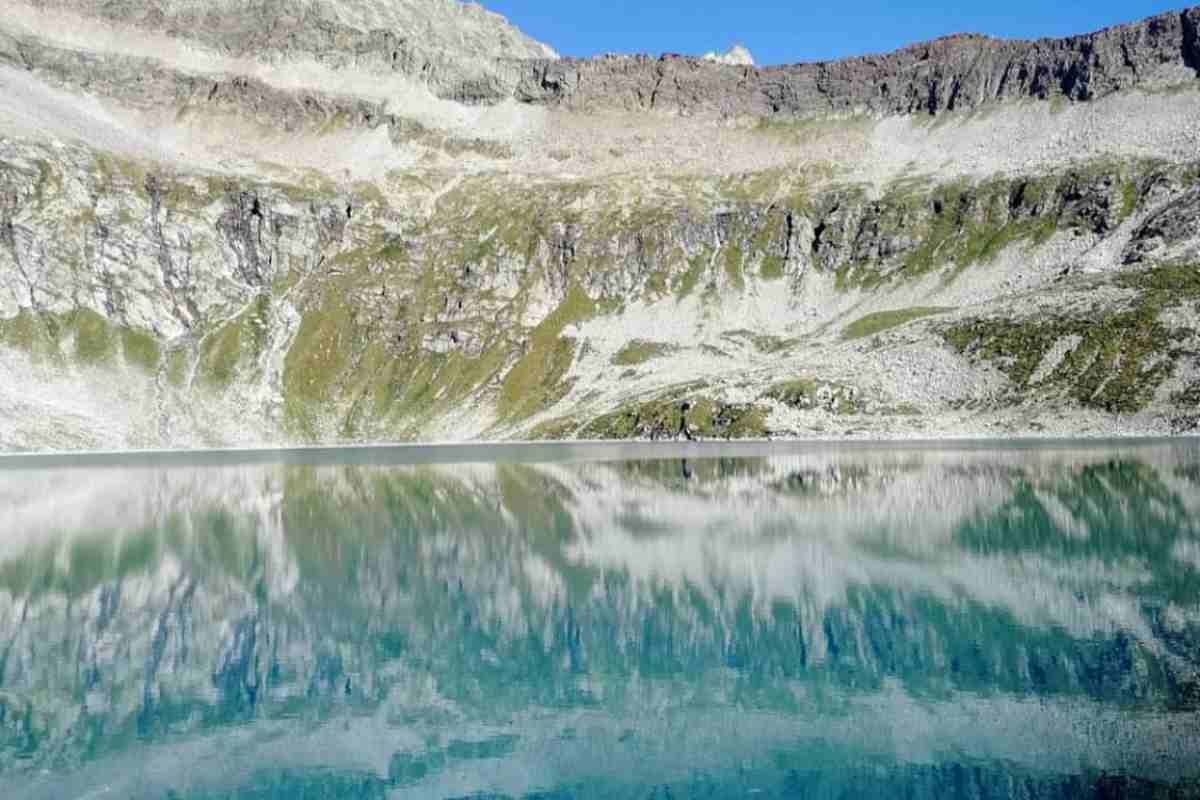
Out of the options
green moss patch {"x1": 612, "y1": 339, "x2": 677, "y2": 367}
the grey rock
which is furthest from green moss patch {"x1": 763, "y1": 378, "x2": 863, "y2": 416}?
the grey rock

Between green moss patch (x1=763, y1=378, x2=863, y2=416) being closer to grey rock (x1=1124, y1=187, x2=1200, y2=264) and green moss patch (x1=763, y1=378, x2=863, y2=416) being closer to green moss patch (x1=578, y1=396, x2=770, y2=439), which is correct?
green moss patch (x1=578, y1=396, x2=770, y2=439)

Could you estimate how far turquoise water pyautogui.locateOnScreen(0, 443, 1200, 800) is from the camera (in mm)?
24312

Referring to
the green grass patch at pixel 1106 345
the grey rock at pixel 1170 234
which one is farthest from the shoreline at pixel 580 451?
the grey rock at pixel 1170 234

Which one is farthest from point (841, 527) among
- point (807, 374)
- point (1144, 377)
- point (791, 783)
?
point (807, 374)

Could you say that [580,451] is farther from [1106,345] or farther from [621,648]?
[621,648]

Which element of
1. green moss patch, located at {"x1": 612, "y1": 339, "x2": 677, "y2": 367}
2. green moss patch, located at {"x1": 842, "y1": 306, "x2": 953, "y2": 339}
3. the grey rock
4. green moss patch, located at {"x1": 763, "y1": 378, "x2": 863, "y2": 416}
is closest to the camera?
green moss patch, located at {"x1": 763, "y1": 378, "x2": 863, "y2": 416}

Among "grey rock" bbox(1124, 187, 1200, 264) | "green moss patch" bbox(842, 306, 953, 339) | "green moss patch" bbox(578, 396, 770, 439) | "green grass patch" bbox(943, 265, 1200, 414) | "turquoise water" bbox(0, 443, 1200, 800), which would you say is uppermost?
"grey rock" bbox(1124, 187, 1200, 264)

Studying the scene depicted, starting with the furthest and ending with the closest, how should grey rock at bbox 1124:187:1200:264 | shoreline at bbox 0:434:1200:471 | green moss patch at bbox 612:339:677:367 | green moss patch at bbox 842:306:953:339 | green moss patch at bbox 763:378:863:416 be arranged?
green moss patch at bbox 612:339:677:367
green moss patch at bbox 842:306:953:339
grey rock at bbox 1124:187:1200:264
green moss patch at bbox 763:378:863:416
shoreline at bbox 0:434:1200:471

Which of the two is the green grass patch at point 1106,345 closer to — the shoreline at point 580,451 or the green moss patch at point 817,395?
the shoreline at point 580,451

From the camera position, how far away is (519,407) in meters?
191

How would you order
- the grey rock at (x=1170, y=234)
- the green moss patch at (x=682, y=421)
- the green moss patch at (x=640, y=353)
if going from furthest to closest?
the green moss patch at (x=640, y=353), the grey rock at (x=1170, y=234), the green moss patch at (x=682, y=421)

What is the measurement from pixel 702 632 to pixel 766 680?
6.48 metres

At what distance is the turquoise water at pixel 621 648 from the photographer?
24.3m

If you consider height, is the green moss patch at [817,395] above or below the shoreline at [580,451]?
above
